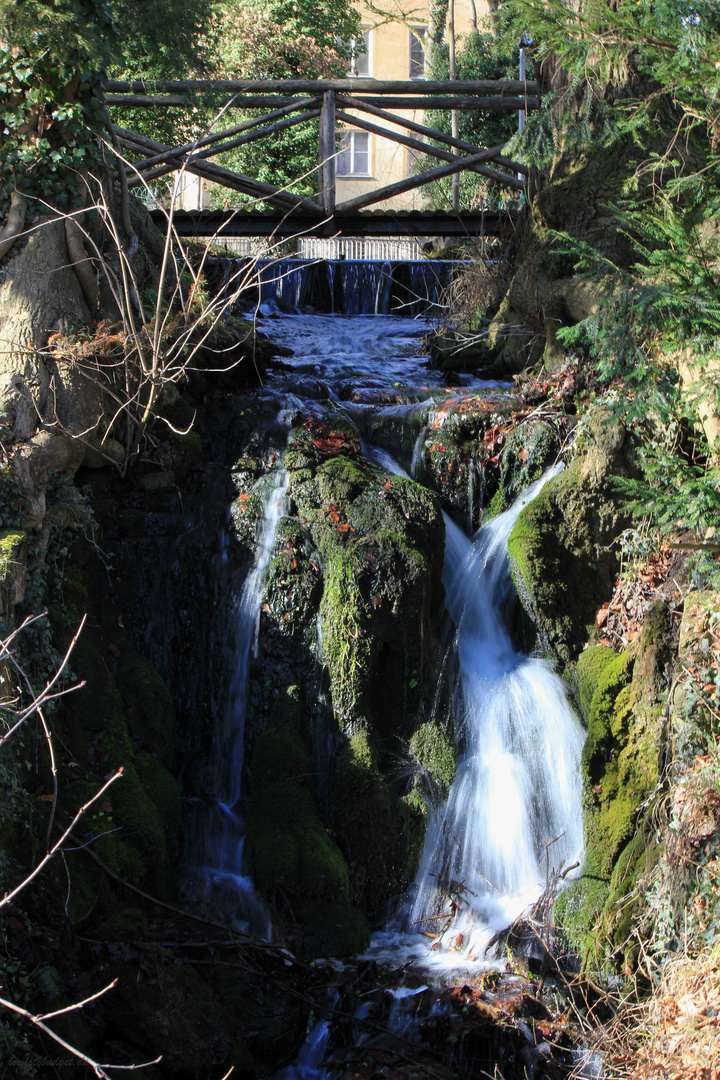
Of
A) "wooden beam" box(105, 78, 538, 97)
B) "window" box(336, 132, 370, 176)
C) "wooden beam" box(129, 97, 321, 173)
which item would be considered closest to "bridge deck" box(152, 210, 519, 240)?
"wooden beam" box(129, 97, 321, 173)

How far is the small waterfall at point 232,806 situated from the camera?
579cm

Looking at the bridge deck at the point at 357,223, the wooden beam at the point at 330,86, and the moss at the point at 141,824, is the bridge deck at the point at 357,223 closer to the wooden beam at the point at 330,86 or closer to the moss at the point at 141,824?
the wooden beam at the point at 330,86

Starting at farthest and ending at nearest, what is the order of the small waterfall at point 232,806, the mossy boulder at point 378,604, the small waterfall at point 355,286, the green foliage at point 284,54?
the green foliage at point 284,54 → the small waterfall at point 355,286 → the mossy boulder at point 378,604 → the small waterfall at point 232,806

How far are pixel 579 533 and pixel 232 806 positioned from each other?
10.4 ft

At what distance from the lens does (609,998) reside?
507cm

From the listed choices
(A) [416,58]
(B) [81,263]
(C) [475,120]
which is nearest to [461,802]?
A: (B) [81,263]

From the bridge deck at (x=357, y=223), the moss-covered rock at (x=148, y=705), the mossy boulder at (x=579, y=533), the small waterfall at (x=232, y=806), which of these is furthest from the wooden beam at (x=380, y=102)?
the moss-covered rock at (x=148, y=705)

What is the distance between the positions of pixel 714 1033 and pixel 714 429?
12.2 feet

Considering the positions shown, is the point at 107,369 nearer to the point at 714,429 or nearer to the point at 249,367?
the point at 249,367

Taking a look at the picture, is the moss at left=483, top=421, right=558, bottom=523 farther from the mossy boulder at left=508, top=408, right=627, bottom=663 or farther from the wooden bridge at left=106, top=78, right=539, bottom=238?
the wooden bridge at left=106, top=78, right=539, bottom=238

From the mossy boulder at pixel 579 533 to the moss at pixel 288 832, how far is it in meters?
2.06

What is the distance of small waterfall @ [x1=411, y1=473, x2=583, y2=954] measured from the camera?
5969 mm

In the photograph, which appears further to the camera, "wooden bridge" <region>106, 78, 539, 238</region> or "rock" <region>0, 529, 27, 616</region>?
"wooden bridge" <region>106, 78, 539, 238</region>

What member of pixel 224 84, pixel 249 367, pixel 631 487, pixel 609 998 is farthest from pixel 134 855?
pixel 224 84
